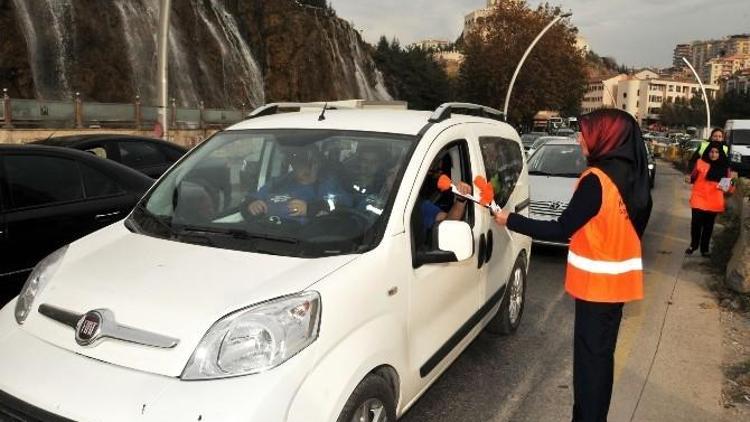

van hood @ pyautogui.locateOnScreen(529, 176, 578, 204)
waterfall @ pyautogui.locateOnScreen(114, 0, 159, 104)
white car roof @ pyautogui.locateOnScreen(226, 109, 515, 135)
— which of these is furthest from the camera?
waterfall @ pyautogui.locateOnScreen(114, 0, 159, 104)

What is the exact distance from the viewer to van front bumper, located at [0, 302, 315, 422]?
7.03ft

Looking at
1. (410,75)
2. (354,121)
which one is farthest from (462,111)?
(410,75)

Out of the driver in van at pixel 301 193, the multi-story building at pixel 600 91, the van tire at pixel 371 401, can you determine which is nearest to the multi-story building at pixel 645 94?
the multi-story building at pixel 600 91

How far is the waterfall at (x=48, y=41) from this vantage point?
24.2 meters

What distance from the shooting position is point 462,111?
16.0 ft

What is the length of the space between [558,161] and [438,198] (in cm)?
651

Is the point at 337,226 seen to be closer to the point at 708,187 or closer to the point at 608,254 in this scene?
the point at 608,254

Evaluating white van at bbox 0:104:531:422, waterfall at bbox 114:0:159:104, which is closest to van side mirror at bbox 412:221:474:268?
white van at bbox 0:104:531:422

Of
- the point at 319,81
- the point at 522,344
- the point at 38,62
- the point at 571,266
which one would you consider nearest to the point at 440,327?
the point at 571,266

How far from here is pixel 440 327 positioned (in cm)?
344

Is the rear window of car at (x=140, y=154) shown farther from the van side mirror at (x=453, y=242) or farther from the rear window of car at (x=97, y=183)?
the van side mirror at (x=453, y=242)

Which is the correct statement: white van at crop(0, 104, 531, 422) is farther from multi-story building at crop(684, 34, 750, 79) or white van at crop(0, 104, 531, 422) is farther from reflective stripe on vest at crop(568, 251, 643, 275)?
multi-story building at crop(684, 34, 750, 79)

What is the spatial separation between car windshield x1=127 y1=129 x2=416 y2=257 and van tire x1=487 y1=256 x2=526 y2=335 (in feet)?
6.53

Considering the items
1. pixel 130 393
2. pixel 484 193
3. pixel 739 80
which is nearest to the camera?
pixel 130 393
